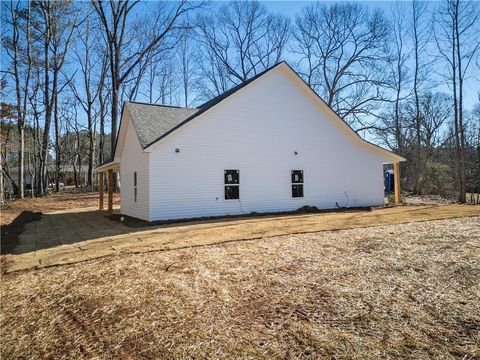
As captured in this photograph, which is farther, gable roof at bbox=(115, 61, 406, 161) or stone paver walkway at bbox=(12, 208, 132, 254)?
gable roof at bbox=(115, 61, 406, 161)

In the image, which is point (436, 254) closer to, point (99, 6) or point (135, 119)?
point (135, 119)

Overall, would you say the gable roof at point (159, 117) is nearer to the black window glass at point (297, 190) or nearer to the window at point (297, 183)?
the window at point (297, 183)

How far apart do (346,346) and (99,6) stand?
24.9 meters

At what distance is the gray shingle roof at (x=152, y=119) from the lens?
40.0 feet

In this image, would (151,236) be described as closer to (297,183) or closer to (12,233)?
(12,233)

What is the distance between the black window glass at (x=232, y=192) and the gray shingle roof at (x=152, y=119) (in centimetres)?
327

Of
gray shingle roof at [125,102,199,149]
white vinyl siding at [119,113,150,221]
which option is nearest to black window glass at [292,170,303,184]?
gray shingle roof at [125,102,199,149]

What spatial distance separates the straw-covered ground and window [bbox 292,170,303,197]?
26.4 ft

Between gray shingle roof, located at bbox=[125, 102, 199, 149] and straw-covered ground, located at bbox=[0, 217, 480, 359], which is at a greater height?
gray shingle roof, located at bbox=[125, 102, 199, 149]

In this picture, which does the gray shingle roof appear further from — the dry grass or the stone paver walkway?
the dry grass

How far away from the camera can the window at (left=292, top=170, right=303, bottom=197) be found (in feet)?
46.5

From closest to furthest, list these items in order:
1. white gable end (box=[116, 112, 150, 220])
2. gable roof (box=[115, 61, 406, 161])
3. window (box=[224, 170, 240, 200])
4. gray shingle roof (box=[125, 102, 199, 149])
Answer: white gable end (box=[116, 112, 150, 220]), gable roof (box=[115, 61, 406, 161]), gray shingle roof (box=[125, 102, 199, 149]), window (box=[224, 170, 240, 200])

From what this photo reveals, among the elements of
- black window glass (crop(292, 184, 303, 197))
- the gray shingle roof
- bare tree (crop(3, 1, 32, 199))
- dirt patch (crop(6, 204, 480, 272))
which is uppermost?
bare tree (crop(3, 1, 32, 199))

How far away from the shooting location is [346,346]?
9.11 ft
